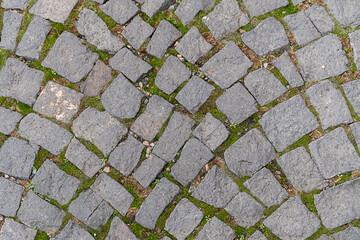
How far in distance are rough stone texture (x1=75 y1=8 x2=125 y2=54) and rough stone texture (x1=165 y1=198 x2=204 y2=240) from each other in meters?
1.93

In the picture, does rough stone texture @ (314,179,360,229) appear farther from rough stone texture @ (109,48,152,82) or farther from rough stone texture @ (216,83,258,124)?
rough stone texture @ (109,48,152,82)

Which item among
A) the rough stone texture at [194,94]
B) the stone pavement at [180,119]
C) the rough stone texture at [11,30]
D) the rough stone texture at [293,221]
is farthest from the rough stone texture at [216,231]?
the rough stone texture at [11,30]

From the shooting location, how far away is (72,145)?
13.3 ft

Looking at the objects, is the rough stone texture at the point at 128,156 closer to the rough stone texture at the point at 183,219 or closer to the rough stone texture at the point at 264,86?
the rough stone texture at the point at 183,219

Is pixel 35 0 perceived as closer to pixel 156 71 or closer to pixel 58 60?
pixel 58 60

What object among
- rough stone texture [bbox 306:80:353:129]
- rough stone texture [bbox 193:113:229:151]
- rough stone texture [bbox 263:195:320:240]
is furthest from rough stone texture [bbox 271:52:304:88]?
rough stone texture [bbox 263:195:320:240]

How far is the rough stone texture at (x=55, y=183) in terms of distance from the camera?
402cm

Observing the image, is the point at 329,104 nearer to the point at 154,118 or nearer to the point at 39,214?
the point at 154,118

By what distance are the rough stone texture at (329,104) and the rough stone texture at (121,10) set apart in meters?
2.18

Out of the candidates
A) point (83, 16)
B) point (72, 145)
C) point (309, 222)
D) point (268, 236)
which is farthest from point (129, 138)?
A: point (309, 222)

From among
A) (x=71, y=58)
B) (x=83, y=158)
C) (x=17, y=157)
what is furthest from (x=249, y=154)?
(x=17, y=157)

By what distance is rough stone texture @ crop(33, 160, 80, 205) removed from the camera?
13.2 ft

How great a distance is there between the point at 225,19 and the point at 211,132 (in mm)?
1272

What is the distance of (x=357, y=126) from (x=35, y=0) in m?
3.92
